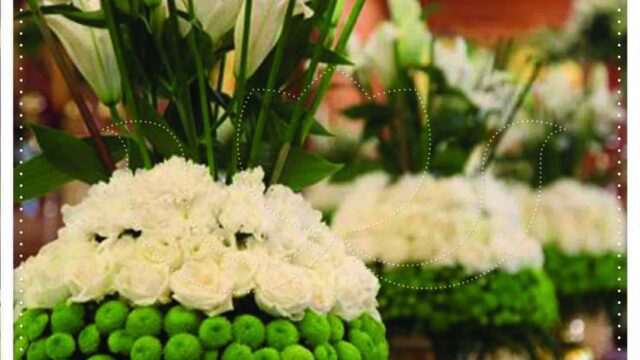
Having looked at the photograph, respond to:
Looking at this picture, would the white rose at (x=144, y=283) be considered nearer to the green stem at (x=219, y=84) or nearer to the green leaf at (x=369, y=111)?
the green stem at (x=219, y=84)

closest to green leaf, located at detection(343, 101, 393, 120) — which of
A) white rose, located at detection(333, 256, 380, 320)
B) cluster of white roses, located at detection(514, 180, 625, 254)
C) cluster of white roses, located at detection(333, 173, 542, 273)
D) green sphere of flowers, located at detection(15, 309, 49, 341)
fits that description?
cluster of white roses, located at detection(333, 173, 542, 273)

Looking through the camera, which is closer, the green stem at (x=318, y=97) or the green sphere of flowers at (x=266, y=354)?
the green sphere of flowers at (x=266, y=354)

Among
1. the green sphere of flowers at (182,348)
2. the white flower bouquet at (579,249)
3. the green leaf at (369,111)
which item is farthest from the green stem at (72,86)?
the white flower bouquet at (579,249)

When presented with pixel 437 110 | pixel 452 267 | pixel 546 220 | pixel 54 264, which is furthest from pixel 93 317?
pixel 546 220

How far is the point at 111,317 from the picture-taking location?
2.64 ft

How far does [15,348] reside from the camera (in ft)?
Answer: 2.80

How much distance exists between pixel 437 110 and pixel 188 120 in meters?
0.85

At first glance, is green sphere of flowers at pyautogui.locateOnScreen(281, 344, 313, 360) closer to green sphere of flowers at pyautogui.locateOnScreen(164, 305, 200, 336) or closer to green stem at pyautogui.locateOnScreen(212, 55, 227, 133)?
green sphere of flowers at pyautogui.locateOnScreen(164, 305, 200, 336)

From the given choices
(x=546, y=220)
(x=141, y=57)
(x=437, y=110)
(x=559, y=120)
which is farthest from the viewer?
(x=559, y=120)

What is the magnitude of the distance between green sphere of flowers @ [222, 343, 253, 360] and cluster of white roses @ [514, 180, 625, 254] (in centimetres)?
134

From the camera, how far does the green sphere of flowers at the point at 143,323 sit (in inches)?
31.5

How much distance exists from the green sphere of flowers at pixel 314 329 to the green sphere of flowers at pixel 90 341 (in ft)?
0.47

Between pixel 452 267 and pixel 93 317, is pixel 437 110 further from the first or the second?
pixel 93 317

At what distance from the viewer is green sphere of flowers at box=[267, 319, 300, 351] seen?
0.81 metres
